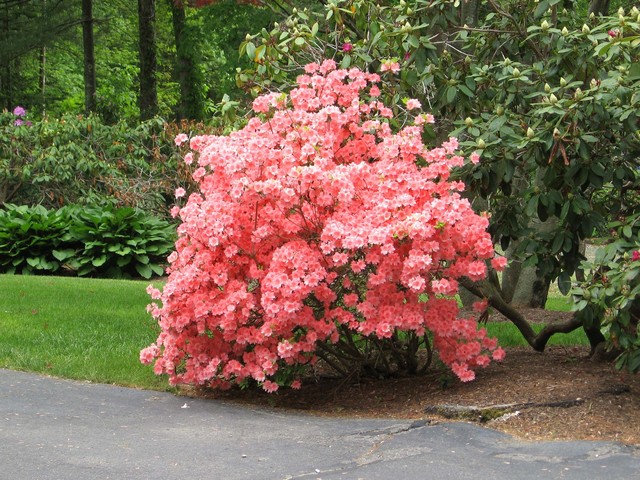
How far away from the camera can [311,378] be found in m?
6.50

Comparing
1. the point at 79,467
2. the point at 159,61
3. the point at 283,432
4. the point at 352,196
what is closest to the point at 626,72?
the point at 352,196

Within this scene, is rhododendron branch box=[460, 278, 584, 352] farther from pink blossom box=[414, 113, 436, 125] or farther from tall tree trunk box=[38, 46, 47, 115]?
tall tree trunk box=[38, 46, 47, 115]

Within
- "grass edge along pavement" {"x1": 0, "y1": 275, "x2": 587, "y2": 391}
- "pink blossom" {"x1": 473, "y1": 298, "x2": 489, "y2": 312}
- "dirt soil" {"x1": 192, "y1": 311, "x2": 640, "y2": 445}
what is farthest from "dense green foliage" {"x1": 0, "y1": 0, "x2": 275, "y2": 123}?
"pink blossom" {"x1": 473, "y1": 298, "x2": 489, "y2": 312}

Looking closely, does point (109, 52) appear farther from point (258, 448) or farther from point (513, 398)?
point (258, 448)

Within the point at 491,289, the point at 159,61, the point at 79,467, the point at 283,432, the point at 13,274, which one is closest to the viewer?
the point at 79,467

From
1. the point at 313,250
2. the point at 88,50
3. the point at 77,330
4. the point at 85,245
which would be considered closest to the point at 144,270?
the point at 85,245

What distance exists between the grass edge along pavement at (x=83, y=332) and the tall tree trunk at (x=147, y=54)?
848 cm

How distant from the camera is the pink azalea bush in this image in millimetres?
5410

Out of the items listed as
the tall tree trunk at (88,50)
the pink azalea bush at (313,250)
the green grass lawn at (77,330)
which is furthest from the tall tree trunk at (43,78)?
the pink azalea bush at (313,250)

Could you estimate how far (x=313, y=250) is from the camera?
5.62 metres

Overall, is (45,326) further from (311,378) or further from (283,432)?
(283,432)

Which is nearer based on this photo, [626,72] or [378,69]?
[626,72]

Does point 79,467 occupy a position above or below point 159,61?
below

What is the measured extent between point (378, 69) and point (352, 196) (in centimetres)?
185
